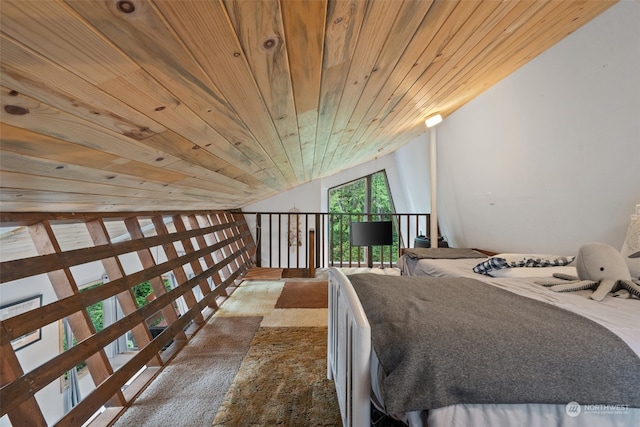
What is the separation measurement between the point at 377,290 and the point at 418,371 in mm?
563

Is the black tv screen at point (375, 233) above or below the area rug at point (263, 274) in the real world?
above

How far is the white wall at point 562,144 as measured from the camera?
5.72 ft

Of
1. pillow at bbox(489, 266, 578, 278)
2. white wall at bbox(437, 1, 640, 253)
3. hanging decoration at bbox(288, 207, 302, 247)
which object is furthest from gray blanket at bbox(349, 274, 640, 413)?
hanging decoration at bbox(288, 207, 302, 247)

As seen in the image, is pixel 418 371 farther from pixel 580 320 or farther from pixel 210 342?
pixel 210 342

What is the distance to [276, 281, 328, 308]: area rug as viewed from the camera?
3.05 m

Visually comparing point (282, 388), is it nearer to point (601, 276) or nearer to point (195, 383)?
point (195, 383)

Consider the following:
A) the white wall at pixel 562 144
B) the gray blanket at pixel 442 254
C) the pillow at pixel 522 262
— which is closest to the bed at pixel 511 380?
the pillow at pixel 522 262

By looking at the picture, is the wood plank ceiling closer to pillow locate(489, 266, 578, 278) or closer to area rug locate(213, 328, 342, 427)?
area rug locate(213, 328, 342, 427)

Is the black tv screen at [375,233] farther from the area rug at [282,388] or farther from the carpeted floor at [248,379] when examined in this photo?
the area rug at [282,388]

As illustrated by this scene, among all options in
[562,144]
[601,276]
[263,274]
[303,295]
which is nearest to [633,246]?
[601,276]

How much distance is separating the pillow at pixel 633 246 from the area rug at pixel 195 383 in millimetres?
2338

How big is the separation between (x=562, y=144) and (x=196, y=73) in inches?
100

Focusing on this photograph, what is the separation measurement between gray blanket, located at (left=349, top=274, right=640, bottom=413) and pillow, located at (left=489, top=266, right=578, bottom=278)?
105cm

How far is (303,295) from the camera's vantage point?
11.0ft
